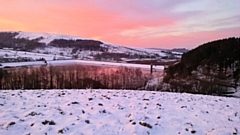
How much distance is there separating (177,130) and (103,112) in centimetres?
297

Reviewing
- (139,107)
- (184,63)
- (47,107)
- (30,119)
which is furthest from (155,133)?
(184,63)

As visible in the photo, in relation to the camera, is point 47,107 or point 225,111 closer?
point 47,107

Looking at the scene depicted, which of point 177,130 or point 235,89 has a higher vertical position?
point 177,130

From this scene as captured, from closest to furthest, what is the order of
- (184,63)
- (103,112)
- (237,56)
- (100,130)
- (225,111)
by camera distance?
(100,130), (103,112), (225,111), (237,56), (184,63)

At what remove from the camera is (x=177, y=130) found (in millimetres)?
6879

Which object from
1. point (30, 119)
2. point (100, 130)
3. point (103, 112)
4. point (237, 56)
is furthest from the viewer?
point (237, 56)

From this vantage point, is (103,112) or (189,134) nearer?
(189,134)

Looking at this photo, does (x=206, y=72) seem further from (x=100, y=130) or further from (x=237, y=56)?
(x=100, y=130)

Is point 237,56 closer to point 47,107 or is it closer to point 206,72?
point 206,72

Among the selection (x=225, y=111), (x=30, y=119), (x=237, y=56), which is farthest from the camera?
(x=237, y=56)

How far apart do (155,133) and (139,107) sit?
10.6 feet

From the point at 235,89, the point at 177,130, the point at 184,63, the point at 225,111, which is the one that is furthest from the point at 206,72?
the point at 177,130

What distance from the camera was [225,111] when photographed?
9742 mm

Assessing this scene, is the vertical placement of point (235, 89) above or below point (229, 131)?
below
